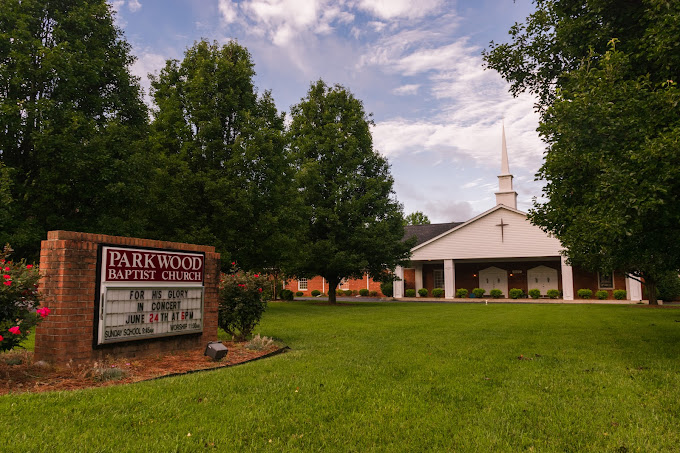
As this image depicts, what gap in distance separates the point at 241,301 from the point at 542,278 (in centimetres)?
3504

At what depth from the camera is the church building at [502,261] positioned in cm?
3619

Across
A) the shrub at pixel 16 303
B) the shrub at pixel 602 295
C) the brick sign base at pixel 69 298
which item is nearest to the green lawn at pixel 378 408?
the shrub at pixel 16 303

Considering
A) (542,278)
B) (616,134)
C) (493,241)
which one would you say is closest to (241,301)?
(616,134)

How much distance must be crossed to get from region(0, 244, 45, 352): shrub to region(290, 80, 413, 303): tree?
19.3 meters

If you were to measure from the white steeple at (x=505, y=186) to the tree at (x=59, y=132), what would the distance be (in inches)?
1216

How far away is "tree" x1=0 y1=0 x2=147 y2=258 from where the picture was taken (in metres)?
13.9

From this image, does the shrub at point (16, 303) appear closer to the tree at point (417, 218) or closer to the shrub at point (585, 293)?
the shrub at point (585, 293)

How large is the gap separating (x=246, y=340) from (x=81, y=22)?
12819 millimetres

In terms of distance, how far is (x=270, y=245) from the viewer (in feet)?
64.3

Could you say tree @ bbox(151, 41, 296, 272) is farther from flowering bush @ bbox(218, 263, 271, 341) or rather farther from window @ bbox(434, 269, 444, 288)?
window @ bbox(434, 269, 444, 288)

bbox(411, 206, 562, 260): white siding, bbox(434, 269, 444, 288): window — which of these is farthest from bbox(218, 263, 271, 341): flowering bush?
bbox(434, 269, 444, 288): window

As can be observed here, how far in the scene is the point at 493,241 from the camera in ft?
123

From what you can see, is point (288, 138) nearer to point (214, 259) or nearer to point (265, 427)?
point (214, 259)

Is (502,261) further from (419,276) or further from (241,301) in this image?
(241,301)
